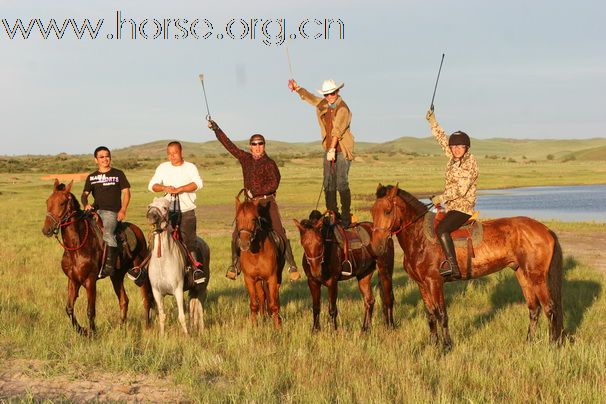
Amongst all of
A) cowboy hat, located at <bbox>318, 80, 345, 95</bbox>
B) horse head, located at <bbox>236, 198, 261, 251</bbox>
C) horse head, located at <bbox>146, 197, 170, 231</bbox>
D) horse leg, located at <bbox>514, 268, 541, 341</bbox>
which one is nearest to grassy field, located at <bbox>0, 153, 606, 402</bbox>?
horse leg, located at <bbox>514, 268, 541, 341</bbox>

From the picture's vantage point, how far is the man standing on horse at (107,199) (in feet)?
35.3

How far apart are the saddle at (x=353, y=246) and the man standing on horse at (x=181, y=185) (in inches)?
89.7

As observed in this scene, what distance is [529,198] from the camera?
1809 inches

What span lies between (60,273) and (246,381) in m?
11.2

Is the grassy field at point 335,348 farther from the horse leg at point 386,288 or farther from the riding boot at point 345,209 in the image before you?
the riding boot at point 345,209

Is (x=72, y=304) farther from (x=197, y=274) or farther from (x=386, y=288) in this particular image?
(x=386, y=288)

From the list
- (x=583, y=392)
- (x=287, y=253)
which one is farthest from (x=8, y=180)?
(x=583, y=392)

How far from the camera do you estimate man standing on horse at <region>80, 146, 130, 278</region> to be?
1077cm

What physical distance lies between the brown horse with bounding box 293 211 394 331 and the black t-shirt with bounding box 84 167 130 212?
3.02m

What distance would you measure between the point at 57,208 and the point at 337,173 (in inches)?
169

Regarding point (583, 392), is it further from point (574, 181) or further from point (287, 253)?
point (574, 181)

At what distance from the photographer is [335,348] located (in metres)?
9.13

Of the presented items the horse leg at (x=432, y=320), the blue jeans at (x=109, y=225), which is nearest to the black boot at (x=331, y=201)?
the horse leg at (x=432, y=320)

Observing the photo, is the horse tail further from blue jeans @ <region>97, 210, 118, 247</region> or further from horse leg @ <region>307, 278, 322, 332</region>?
blue jeans @ <region>97, 210, 118, 247</region>
